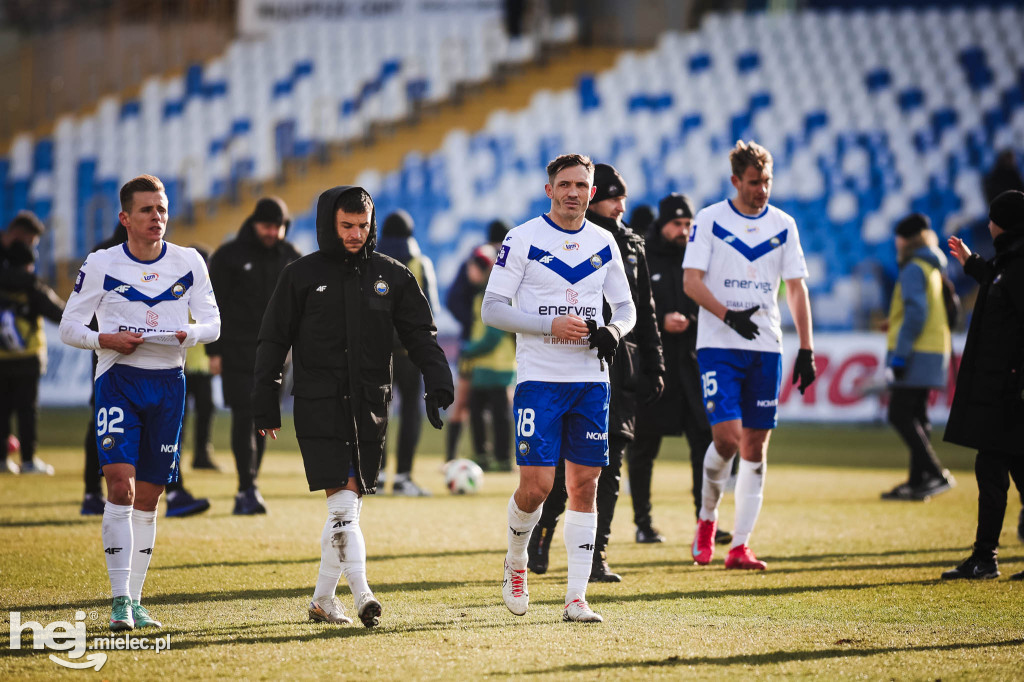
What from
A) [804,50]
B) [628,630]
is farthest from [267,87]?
[628,630]

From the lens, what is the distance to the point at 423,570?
23.1 feet

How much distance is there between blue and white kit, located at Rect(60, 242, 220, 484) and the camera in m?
5.59

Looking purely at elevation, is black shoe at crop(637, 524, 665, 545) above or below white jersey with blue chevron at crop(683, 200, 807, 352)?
below

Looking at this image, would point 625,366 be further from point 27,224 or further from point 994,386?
point 27,224

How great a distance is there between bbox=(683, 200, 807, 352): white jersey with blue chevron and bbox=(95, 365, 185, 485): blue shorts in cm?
305

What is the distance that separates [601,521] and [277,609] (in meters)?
1.88

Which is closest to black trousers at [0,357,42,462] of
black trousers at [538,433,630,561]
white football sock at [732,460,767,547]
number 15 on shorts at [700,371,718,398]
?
black trousers at [538,433,630,561]

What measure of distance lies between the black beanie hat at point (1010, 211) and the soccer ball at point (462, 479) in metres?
5.28

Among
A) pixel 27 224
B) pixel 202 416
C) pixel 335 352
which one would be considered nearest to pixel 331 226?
pixel 335 352

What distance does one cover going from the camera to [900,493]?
35.4ft

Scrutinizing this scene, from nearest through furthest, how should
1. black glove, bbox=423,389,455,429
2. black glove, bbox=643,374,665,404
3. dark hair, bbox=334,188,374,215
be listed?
black glove, bbox=423,389,455,429
dark hair, bbox=334,188,374,215
black glove, bbox=643,374,665,404

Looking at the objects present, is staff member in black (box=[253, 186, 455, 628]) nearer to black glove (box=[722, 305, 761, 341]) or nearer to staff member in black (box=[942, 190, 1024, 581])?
black glove (box=[722, 305, 761, 341])

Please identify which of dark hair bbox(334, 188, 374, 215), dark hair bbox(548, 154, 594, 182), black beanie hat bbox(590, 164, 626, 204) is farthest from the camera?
black beanie hat bbox(590, 164, 626, 204)
